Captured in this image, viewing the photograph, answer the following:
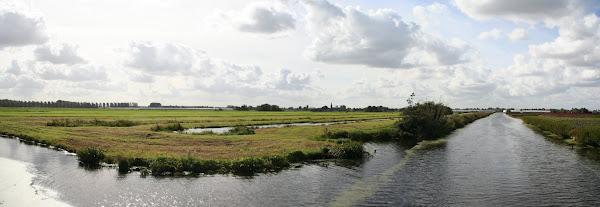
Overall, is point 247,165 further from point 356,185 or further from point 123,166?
point 123,166

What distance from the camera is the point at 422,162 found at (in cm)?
3045

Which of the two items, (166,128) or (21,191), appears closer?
(21,191)

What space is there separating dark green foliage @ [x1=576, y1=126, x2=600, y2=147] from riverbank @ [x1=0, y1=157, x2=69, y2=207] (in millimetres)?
48583

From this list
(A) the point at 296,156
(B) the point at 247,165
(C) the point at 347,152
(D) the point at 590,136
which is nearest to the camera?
(B) the point at 247,165

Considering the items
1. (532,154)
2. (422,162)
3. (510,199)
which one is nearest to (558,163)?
(532,154)

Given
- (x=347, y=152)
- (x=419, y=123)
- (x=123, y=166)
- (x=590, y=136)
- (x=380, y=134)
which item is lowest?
(x=123, y=166)

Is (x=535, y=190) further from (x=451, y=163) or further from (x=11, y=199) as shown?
(x=11, y=199)

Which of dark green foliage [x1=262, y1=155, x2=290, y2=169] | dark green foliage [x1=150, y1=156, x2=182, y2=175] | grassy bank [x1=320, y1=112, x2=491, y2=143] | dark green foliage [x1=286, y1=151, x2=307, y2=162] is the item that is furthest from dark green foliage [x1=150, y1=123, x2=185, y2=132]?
dark green foliage [x1=262, y1=155, x2=290, y2=169]

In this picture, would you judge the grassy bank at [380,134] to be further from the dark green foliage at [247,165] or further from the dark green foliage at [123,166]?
the dark green foliage at [123,166]

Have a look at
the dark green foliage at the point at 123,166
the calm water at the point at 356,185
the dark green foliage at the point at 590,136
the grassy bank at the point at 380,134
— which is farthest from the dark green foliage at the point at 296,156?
the dark green foliage at the point at 590,136

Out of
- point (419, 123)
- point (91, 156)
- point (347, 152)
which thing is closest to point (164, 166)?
point (91, 156)

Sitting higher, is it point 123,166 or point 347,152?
point 347,152

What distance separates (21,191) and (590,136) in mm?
51859

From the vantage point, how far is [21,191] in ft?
64.6
